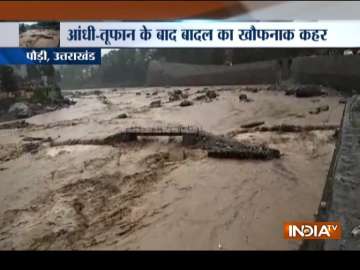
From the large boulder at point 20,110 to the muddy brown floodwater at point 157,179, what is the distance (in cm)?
6

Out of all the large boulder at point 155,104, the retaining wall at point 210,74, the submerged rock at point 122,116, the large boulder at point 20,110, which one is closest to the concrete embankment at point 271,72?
the retaining wall at point 210,74

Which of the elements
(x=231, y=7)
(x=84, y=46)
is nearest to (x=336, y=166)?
(x=231, y=7)

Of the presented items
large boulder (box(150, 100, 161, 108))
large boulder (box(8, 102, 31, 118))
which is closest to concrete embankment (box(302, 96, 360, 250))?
large boulder (box(150, 100, 161, 108))

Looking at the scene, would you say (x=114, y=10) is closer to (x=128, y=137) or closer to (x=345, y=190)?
(x=128, y=137)

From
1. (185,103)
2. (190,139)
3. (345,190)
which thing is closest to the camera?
(345,190)

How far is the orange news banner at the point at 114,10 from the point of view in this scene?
7.61 feet

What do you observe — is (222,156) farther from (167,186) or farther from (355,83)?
(355,83)

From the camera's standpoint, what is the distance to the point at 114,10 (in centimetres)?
235

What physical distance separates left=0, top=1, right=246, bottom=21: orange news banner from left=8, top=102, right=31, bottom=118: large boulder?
448mm

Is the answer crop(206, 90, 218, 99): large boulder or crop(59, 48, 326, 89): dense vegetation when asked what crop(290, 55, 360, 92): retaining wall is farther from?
crop(206, 90, 218, 99): large boulder

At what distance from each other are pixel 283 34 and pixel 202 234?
1.11 m

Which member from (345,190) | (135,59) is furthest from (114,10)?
(345,190)

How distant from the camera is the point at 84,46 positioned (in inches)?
91.9

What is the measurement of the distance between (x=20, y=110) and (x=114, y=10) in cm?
73
